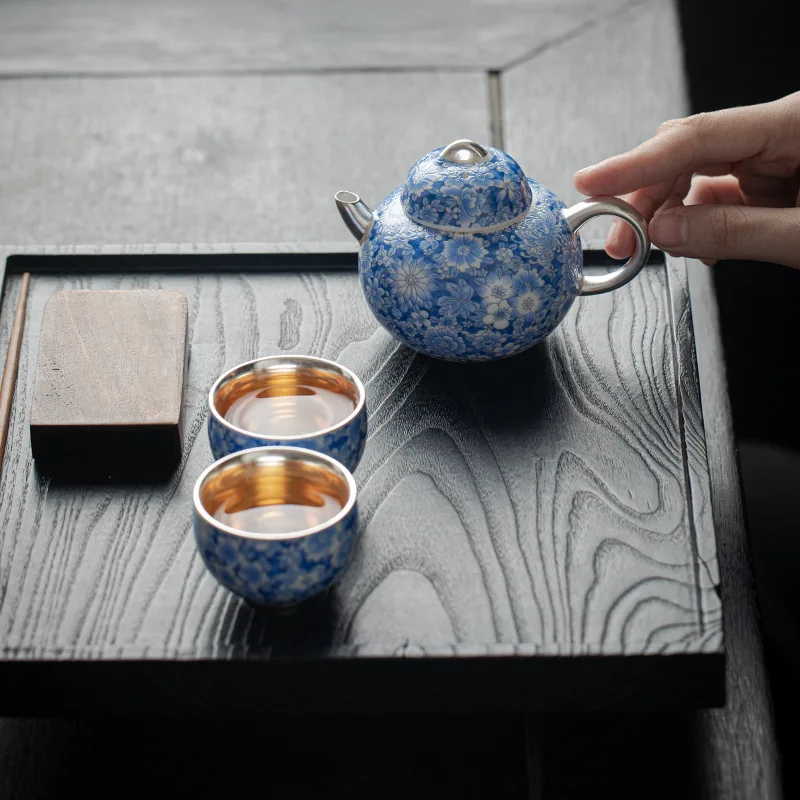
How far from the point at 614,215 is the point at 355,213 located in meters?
0.21

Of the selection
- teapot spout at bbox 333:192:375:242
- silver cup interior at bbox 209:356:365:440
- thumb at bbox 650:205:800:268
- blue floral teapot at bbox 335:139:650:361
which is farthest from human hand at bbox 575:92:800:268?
silver cup interior at bbox 209:356:365:440

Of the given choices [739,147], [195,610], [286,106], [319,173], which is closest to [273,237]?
[319,173]

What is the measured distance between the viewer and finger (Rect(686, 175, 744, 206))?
1.20m

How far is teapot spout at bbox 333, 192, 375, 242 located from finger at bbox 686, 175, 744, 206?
1.39ft

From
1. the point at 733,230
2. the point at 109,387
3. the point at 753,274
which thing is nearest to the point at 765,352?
the point at 753,274

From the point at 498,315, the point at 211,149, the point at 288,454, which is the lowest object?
the point at 288,454

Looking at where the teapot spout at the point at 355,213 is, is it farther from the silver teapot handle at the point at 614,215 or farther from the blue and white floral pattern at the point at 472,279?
the silver teapot handle at the point at 614,215

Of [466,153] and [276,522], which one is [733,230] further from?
[276,522]

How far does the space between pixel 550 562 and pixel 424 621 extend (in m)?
0.10

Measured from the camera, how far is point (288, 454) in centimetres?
73

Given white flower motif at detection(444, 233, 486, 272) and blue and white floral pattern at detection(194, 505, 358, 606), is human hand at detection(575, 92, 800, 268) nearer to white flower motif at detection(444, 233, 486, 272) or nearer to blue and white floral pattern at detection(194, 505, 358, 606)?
white flower motif at detection(444, 233, 486, 272)

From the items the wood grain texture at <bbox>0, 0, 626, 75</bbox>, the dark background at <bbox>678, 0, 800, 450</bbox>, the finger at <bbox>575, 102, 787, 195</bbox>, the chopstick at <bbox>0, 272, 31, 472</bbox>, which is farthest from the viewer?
the wood grain texture at <bbox>0, 0, 626, 75</bbox>

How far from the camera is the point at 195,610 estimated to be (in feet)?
2.37

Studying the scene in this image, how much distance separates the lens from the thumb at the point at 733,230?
965 mm
